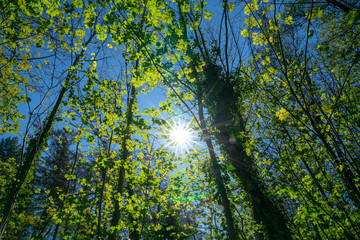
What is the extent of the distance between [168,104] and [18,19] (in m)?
3.37

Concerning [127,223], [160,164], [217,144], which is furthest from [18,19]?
[217,144]

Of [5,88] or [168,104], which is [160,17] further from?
[5,88]

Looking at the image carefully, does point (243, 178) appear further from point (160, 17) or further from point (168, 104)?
point (160, 17)

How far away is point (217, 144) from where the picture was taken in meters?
5.84

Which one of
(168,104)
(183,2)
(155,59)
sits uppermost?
(183,2)

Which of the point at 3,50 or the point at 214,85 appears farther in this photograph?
the point at 214,85

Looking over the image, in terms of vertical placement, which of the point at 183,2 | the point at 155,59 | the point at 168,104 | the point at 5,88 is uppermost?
the point at 183,2

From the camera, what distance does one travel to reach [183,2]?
3211 millimetres

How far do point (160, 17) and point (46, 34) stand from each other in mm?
2975

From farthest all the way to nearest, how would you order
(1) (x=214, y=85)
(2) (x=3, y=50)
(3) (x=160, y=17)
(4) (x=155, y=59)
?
(1) (x=214, y=85) → (2) (x=3, y=50) → (3) (x=160, y=17) → (4) (x=155, y=59)

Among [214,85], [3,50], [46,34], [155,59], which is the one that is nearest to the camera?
[155,59]

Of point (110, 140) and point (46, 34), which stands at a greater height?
point (46, 34)

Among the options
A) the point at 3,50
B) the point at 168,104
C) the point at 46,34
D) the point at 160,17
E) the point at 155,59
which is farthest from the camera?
the point at 3,50

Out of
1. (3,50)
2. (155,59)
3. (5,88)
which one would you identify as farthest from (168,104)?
(3,50)
